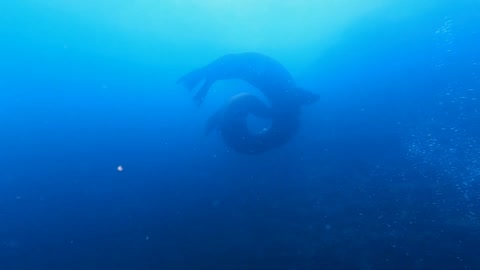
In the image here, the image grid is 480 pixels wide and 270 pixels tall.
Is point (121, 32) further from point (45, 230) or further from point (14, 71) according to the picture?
point (45, 230)

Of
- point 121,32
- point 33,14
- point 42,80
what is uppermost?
point 33,14

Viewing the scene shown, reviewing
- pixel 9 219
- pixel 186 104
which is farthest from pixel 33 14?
pixel 9 219

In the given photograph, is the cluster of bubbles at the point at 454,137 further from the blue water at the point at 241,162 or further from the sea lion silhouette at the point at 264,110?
the sea lion silhouette at the point at 264,110

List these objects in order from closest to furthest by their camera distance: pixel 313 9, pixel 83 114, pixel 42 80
Result: pixel 83 114 → pixel 42 80 → pixel 313 9

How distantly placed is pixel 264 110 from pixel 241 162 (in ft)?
8.47

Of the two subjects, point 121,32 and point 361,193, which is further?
point 121,32

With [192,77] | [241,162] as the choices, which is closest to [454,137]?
[241,162]

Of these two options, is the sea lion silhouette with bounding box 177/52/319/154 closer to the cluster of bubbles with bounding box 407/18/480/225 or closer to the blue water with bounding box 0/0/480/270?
the blue water with bounding box 0/0/480/270

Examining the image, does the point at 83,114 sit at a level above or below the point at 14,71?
below

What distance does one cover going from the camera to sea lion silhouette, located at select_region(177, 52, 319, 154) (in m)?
7.98

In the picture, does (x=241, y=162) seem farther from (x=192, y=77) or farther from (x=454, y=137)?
(x=454, y=137)

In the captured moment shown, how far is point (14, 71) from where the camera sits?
13.8 m

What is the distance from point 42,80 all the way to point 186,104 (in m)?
6.44

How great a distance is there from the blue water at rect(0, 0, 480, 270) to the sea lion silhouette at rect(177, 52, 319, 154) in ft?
6.19
